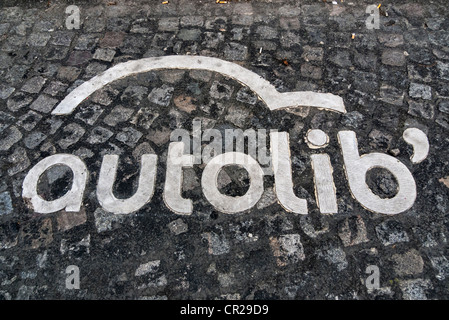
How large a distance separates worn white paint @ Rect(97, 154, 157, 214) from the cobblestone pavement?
0.19 feet

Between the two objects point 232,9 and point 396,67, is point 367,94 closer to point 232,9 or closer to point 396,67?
point 396,67

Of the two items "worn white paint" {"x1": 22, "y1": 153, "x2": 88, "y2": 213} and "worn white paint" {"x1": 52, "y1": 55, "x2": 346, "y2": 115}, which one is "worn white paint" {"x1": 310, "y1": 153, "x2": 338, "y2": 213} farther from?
"worn white paint" {"x1": 22, "y1": 153, "x2": 88, "y2": 213}

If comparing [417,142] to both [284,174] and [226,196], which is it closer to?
[284,174]

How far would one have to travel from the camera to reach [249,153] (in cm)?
323

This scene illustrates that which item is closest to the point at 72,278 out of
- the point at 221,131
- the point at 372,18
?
the point at 221,131

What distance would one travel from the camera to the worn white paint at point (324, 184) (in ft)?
9.69

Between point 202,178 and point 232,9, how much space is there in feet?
8.32

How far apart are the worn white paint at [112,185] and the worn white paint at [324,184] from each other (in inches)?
56.9

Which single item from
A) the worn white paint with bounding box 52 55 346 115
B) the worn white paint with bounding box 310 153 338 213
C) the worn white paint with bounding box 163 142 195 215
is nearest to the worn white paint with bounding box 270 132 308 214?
the worn white paint with bounding box 310 153 338 213

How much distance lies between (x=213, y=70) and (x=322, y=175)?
5.46ft

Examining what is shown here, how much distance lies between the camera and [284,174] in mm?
3109
